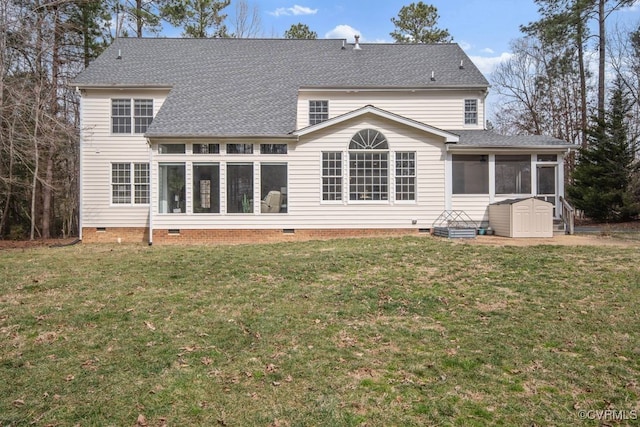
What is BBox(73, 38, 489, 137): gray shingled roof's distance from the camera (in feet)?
51.9

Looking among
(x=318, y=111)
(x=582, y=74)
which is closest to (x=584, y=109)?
(x=582, y=74)

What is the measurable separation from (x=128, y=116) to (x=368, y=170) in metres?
9.83

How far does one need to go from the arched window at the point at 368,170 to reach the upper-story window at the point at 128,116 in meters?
8.49

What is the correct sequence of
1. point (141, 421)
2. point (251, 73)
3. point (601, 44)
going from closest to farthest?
point (141, 421)
point (251, 73)
point (601, 44)

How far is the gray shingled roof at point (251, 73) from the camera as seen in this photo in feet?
51.9

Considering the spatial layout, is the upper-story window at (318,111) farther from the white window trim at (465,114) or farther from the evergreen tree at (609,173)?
the evergreen tree at (609,173)

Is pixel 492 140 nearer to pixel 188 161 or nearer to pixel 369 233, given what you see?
pixel 369 233

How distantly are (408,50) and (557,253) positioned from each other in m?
13.5

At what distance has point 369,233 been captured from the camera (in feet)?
49.2

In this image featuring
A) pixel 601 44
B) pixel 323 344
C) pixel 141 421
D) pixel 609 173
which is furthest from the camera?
pixel 601 44

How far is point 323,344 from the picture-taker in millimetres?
5293

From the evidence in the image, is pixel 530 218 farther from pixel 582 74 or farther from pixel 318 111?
pixel 582 74

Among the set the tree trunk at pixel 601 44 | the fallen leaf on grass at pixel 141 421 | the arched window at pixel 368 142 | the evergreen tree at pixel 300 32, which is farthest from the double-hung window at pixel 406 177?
the evergreen tree at pixel 300 32

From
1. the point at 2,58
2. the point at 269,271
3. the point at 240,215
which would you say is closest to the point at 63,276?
the point at 269,271
